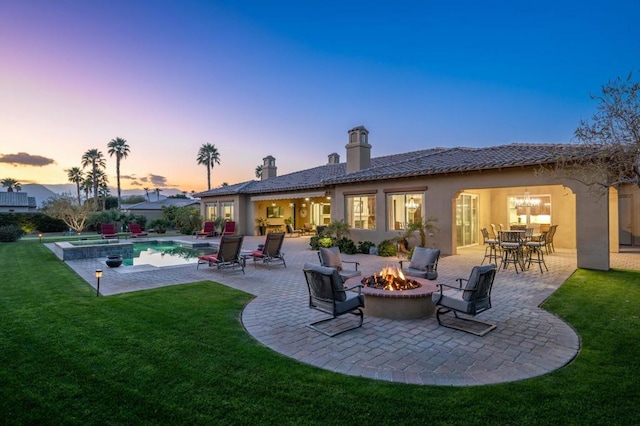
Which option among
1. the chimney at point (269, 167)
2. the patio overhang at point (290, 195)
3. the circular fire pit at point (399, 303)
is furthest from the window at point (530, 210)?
the chimney at point (269, 167)

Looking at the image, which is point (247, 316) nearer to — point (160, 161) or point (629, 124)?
point (629, 124)

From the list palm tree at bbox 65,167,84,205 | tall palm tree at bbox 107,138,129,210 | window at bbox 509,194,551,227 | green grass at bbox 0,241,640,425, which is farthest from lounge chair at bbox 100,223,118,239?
palm tree at bbox 65,167,84,205

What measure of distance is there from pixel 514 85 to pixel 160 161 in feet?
96.6

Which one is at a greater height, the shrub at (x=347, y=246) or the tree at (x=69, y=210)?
the tree at (x=69, y=210)

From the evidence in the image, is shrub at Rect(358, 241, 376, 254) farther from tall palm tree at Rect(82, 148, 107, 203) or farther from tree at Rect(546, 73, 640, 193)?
tall palm tree at Rect(82, 148, 107, 203)

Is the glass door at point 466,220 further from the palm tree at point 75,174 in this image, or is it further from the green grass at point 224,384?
the palm tree at point 75,174

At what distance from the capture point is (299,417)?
2914mm

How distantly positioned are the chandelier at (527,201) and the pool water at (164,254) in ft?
53.5

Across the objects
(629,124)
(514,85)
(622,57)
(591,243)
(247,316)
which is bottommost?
(247,316)

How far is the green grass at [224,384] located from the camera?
2.94m

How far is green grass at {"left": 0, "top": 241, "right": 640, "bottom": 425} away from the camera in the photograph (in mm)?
2943

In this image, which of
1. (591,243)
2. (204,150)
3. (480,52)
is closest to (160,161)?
(204,150)

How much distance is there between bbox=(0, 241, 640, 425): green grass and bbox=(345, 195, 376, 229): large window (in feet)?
36.6

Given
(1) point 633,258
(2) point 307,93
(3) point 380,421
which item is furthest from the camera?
(2) point 307,93
